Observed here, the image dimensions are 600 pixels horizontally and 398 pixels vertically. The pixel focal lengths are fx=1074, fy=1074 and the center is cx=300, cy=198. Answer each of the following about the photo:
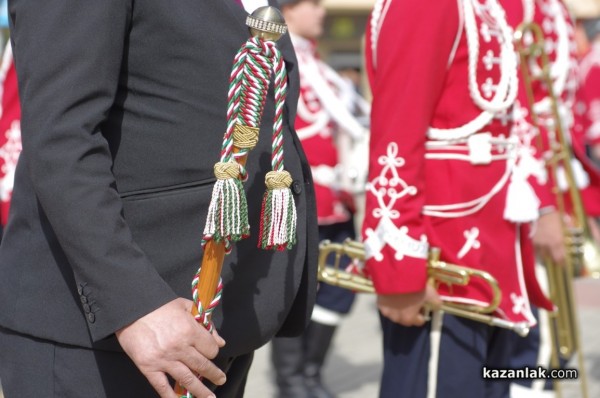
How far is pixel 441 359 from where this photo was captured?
275 centimetres

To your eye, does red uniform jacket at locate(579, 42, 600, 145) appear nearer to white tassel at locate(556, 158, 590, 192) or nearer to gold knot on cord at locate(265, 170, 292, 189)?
white tassel at locate(556, 158, 590, 192)

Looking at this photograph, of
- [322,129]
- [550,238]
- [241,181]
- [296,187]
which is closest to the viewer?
[241,181]

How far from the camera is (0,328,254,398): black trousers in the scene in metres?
1.80

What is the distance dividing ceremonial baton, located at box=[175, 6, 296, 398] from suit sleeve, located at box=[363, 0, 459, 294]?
92 cm

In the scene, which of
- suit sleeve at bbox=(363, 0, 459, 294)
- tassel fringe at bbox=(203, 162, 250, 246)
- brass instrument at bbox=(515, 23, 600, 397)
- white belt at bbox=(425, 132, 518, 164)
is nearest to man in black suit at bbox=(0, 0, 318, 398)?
tassel fringe at bbox=(203, 162, 250, 246)

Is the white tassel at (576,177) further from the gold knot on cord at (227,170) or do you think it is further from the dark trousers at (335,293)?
the gold knot on cord at (227,170)

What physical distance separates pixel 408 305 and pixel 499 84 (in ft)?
2.03

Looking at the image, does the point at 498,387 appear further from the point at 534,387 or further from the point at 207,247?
the point at 207,247

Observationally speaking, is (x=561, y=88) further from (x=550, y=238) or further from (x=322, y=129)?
(x=322, y=129)

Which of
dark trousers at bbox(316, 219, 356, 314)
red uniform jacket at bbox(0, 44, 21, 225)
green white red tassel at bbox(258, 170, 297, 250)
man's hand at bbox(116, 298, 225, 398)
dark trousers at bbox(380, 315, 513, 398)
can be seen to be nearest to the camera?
man's hand at bbox(116, 298, 225, 398)

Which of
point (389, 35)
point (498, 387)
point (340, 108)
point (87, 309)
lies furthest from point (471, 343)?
point (340, 108)
